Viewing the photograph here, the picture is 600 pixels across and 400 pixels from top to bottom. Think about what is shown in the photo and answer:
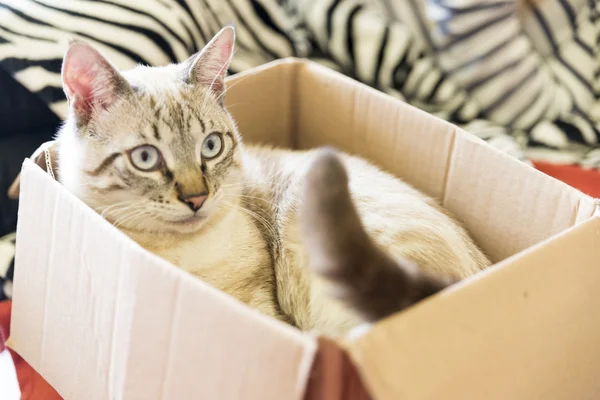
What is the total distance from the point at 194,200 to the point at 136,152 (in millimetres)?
139

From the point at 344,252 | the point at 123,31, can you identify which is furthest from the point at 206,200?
the point at 123,31

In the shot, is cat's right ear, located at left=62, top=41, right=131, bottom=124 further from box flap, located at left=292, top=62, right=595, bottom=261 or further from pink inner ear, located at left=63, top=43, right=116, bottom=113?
box flap, located at left=292, top=62, right=595, bottom=261

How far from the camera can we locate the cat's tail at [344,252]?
691 millimetres

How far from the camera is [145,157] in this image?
1034 millimetres

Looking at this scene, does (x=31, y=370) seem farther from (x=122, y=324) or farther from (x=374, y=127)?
(x=374, y=127)

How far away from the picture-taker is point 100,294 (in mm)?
885

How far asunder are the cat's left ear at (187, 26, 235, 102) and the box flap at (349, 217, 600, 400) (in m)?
0.69

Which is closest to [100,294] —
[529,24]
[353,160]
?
[353,160]

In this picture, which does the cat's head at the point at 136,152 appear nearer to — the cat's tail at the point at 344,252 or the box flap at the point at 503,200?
the cat's tail at the point at 344,252

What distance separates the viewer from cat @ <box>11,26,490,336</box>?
1023 millimetres

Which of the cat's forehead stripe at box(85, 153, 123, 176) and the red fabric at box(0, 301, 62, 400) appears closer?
the cat's forehead stripe at box(85, 153, 123, 176)

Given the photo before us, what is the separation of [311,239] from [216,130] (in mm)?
495

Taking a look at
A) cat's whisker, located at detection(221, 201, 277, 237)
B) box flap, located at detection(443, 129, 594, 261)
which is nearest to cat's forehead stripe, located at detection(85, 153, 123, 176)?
cat's whisker, located at detection(221, 201, 277, 237)

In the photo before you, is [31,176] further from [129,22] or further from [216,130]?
[129,22]
